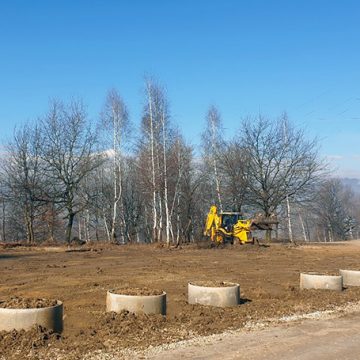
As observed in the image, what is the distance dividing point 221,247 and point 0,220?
4218 cm

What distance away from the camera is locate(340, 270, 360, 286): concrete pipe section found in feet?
46.1

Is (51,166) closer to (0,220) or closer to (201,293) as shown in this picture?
(0,220)

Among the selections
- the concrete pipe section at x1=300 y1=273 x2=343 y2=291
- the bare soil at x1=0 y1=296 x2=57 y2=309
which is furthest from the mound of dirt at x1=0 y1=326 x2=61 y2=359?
the concrete pipe section at x1=300 y1=273 x2=343 y2=291

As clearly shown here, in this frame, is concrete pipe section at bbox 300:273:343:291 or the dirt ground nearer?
the dirt ground

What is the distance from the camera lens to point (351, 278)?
46.4 feet

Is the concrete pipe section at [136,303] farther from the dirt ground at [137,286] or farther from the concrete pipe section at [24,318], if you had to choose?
the concrete pipe section at [24,318]

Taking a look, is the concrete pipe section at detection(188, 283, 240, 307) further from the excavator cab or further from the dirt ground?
the excavator cab

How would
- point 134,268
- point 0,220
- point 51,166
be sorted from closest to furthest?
point 134,268 → point 51,166 → point 0,220

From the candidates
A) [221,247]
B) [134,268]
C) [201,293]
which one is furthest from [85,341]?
[221,247]

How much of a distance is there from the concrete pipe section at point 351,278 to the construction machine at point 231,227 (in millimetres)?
16959

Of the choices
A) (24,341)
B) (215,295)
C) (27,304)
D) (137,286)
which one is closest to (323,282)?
(215,295)

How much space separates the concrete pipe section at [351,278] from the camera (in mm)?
14062

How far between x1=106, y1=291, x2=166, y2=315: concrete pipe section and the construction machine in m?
23.0

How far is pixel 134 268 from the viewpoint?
703 inches
